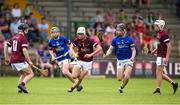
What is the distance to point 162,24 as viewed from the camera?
25.3 m

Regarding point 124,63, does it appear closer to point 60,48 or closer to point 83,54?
point 83,54

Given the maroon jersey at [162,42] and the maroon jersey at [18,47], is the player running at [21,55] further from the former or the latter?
the maroon jersey at [162,42]

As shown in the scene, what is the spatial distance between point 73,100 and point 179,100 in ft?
10.4

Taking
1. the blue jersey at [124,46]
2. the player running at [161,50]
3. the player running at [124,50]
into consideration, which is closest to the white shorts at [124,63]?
the player running at [124,50]

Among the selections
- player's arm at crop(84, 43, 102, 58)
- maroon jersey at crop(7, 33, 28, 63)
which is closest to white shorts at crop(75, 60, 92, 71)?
player's arm at crop(84, 43, 102, 58)

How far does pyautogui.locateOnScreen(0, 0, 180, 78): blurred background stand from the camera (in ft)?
129

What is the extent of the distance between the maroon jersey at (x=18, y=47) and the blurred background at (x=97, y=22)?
13.4m

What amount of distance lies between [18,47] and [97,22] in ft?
54.2

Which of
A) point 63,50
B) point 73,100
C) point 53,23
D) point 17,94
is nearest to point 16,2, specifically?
point 53,23

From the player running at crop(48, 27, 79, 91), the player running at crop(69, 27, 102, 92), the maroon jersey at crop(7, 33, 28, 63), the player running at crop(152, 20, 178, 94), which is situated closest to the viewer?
the maroon jersey at crop(7, 33, 28, 63)

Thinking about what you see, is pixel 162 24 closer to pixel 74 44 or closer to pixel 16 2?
pixel 74 44

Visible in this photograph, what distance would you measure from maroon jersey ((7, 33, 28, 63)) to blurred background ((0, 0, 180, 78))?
13396mm

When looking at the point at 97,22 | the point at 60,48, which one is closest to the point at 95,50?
the point at 60,48

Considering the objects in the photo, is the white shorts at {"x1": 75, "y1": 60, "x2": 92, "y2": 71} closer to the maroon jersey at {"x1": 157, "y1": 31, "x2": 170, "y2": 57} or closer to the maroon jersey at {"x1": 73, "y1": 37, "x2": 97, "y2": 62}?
the maroon jersey at {"x1": 73, "y1": 37, "x2": 97, "y2": 62}
